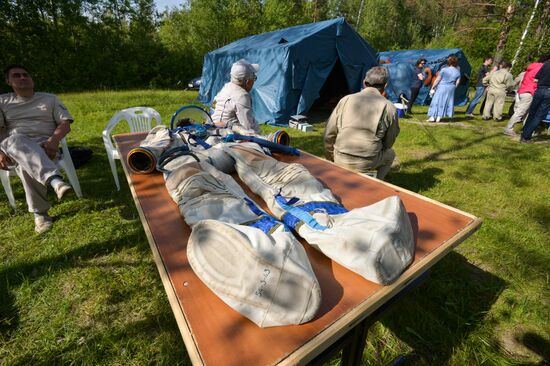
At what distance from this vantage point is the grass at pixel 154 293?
1.76 metres

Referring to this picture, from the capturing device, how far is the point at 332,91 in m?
10.9

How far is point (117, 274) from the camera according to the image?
2.38 m

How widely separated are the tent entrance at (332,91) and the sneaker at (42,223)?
8707 millimetres

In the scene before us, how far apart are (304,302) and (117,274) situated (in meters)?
2.12

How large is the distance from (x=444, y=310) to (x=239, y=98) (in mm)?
2975

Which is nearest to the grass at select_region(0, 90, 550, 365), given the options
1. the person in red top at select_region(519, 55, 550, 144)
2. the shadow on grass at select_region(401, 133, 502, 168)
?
the shadow on grass at select_region(401, 133, 502, 168)

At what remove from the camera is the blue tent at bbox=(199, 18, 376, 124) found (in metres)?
7.60

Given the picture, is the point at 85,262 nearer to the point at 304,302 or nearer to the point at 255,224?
the point at 255,224

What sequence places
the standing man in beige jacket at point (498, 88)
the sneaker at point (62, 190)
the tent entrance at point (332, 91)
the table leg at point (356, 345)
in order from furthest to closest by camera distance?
the tent entrance at point (332, 91)
the standing man in beige jacket at point (498, 88)
the sneaker at point (62, 190)
the table leg at point (356, 345)

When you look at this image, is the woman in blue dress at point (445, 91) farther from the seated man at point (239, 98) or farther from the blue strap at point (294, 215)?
the blue strap at point (294, 215)

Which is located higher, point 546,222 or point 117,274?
point 546,222

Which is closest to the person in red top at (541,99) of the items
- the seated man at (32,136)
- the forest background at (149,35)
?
the seated man at (32,136)

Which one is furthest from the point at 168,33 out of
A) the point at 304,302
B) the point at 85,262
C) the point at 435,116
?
the point at 304,302

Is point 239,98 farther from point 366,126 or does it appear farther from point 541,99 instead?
point 541,99
